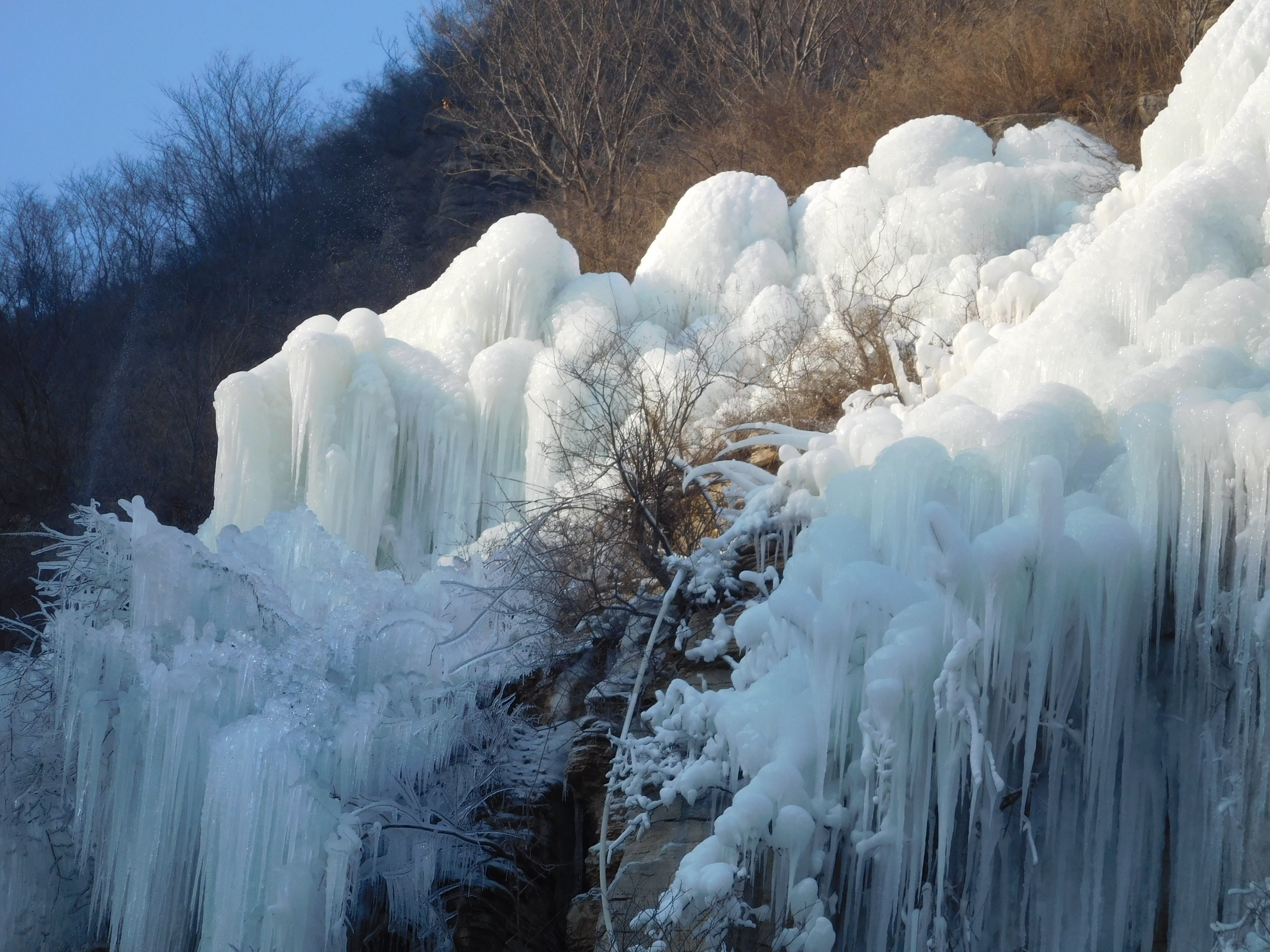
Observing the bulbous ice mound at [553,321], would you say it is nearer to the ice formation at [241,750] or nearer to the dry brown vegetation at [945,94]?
the dry brown vegetation at [945,94]

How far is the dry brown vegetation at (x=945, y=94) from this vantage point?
13086 mm

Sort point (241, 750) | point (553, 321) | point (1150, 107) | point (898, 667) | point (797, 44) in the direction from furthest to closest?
point (797, 44) → point (1150, 107) → point (553, 321) → point (241, 750) → point (898, 667)

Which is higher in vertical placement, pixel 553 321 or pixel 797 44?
pixel 797 44

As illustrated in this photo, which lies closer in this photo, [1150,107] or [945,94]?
[1150,107]

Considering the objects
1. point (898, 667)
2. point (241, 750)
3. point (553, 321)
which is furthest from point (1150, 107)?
point (241, 750)

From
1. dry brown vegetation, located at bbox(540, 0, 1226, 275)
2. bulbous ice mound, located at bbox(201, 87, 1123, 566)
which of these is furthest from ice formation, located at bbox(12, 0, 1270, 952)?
dry brown vegetation, located at bbox(540, 0, 1226, 275)

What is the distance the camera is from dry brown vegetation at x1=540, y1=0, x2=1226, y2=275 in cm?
1309

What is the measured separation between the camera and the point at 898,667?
5223 millimetres

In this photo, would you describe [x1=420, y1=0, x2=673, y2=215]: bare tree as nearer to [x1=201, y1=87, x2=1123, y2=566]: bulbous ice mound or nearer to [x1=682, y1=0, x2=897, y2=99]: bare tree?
[x1=682, y1=0, x2=897, y2=99]: bare tree

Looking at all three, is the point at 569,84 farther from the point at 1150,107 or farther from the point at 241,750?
the point at 241,750

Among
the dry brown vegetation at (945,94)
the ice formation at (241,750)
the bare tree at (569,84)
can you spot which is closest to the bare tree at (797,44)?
the dry brown vegetation at (945,94)

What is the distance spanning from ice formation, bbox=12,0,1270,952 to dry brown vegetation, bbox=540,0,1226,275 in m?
4.80

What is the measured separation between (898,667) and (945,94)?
1059 centimetres

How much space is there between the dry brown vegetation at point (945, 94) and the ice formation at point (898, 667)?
4.80m
